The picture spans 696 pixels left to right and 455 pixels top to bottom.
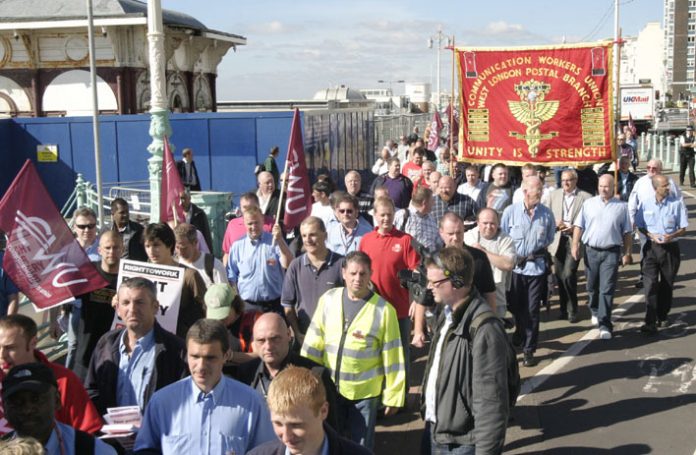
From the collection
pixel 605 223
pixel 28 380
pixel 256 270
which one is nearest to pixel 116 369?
pixel 28 380

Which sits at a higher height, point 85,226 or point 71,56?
point 71,56

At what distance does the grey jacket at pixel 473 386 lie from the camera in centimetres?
436

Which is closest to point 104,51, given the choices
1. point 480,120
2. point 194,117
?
point 194,117

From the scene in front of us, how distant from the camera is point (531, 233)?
355 inches

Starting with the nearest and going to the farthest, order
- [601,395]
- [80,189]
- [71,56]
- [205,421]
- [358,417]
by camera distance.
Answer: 1. [205,421]
2. [358,417]
3. [601,395]
4. [80,189]
5. [71,56]

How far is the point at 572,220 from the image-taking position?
10.8m

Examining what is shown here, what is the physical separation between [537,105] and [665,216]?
2.42m

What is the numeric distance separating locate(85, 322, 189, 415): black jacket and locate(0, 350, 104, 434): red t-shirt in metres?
0.50

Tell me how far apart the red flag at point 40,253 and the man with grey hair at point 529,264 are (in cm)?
455

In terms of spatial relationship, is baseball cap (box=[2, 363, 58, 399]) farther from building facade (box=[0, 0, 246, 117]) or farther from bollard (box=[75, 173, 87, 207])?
building facade (box=[0, 0, 246, 117])

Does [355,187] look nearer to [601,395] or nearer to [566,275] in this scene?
[566,275]

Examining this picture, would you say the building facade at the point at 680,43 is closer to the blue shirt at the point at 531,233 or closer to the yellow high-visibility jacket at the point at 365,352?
the blue shirt at the point at 531,233

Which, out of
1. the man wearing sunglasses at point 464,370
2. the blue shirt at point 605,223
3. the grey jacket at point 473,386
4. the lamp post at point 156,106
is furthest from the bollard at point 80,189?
the grey jacket at point 473,386

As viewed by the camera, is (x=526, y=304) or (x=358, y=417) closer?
(x=358, y=417)
